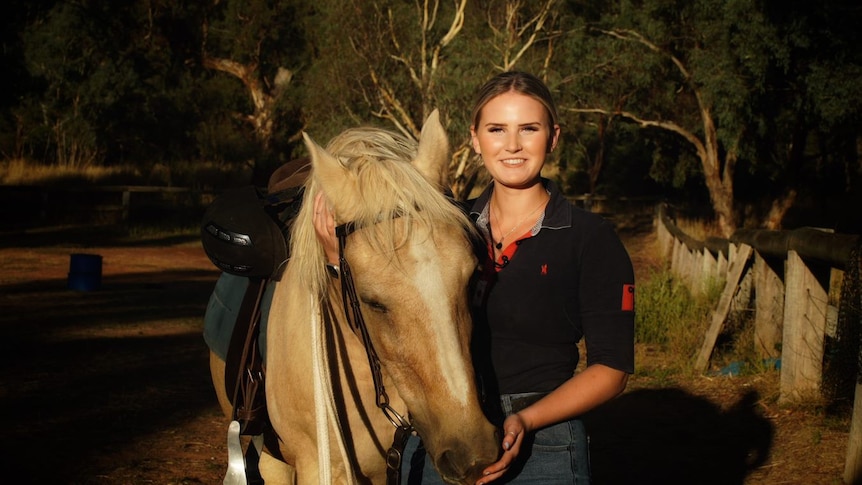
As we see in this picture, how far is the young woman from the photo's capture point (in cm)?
219

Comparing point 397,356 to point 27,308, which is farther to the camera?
point 27,308

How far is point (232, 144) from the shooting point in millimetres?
34250

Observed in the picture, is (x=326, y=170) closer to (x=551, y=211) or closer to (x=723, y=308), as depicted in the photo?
(x=551, y=211)

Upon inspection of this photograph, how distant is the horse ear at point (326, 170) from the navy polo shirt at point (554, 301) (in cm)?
51

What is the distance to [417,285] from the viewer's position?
219cm

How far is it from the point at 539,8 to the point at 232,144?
47.5ft

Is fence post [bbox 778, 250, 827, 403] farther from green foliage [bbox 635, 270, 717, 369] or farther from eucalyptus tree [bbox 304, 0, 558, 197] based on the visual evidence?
eucalyptus tree [bbox 304, 0, 558, 197]

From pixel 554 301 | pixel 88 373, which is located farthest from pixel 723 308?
pixel 88 373

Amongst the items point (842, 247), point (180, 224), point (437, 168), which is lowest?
point (180, 224)

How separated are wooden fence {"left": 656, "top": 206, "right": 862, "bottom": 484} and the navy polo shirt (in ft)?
8.84

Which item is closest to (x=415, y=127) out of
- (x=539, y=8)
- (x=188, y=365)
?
(x=539, y=8)

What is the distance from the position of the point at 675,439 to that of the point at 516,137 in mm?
4149

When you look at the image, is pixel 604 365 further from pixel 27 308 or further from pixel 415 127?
pixel 415 127

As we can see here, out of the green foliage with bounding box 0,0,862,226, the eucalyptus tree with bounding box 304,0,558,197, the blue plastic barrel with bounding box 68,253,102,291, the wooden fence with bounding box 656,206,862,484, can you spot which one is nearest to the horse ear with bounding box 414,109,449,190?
the wooden fence with bounding box 656,206,862,484
